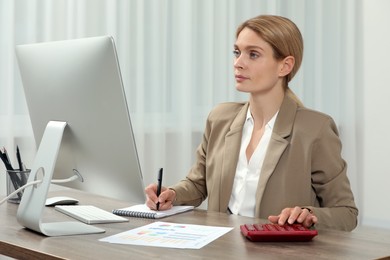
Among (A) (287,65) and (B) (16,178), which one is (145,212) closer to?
(B) (16,178)

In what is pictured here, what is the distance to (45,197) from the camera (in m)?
1.80

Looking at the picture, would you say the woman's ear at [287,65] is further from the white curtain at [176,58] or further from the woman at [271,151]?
the white curtain at [176,58]

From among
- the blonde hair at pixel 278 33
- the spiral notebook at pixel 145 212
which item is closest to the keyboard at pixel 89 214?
the spiral notebook at pixel 145 212

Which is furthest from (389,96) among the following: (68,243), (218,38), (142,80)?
(68,243)

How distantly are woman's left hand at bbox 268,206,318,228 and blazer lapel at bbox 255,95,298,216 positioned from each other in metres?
0.31

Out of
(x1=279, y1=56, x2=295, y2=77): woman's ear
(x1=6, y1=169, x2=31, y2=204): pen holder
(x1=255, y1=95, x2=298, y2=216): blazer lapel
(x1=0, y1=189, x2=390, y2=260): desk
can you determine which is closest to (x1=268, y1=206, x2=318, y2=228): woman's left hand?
(x1=0, y1=189, x2=390, y2=260): desk

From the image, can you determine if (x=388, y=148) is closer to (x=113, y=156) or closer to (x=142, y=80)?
(x=142, y=80)

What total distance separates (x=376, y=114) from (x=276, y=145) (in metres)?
2.32

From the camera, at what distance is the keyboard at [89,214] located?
1992mm

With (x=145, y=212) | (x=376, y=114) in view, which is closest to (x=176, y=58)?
(x=376, y=114)

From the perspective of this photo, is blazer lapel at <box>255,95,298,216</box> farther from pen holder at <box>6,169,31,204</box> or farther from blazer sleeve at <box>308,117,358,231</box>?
pen holder at <box>6,169,31,204</box>

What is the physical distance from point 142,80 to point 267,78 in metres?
1.58

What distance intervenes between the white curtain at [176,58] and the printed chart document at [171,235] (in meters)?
1.62

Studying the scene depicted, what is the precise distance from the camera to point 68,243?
1.68 meters
